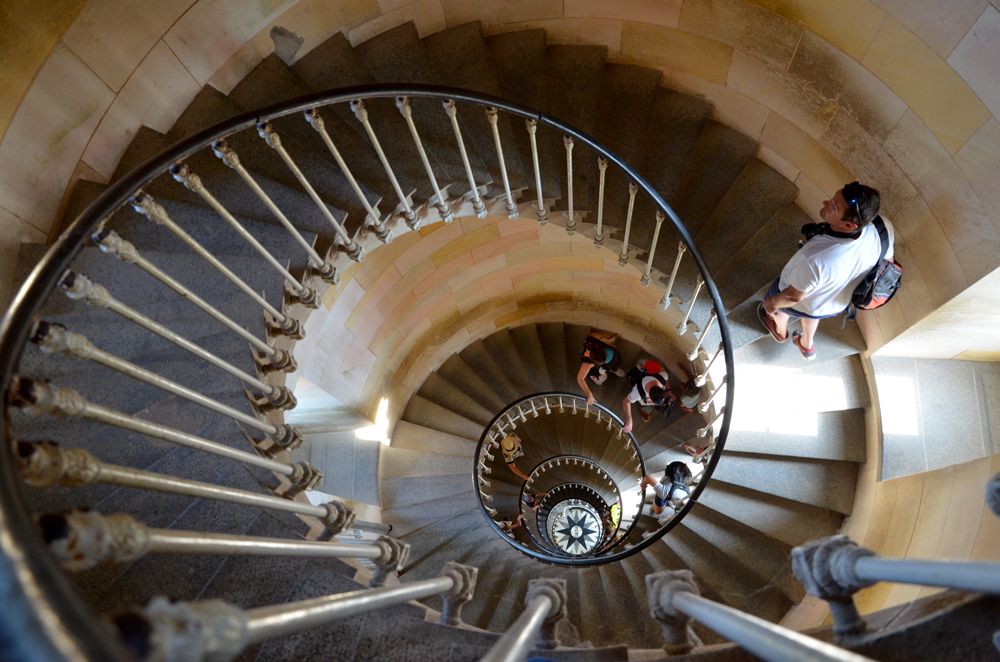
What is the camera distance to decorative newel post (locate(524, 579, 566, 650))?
7.19 feet

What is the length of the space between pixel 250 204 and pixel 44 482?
2.41 m

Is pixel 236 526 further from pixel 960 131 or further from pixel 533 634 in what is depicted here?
pixel 960 131

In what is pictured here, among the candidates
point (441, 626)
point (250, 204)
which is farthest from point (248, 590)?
point (250, 204)

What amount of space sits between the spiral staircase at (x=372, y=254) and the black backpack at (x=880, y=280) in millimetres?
836

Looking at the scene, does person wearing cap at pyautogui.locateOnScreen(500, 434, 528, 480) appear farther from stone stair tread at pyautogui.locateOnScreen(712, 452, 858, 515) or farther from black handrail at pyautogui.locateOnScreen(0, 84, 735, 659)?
black handrail at pyautogui.locateOnScreen(0, 84, 735, 659)

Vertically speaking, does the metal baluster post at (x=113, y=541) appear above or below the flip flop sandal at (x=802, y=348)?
below

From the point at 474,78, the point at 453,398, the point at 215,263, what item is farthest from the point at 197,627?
the point at 453,398

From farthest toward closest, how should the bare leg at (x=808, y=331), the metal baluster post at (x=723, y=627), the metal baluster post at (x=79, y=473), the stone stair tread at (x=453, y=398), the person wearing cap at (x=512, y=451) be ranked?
the person wearing cap at (x=512, y=451) < the stone stair tread at (x=453, y=398) < the bare leg at (x=808, y=331) < the metal baluster post at (x=79, y=473) < the metal baluster post at (x=723, y=627)

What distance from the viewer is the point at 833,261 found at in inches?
133

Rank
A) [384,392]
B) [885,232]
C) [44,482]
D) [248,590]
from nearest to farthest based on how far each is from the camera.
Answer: [44,482] → [248,590] → [885,232] → [384,392]

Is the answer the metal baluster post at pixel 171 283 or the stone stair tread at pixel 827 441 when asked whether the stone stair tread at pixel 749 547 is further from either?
the metal baluster post at pixel 171 283

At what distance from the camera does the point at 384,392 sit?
693 centimetres

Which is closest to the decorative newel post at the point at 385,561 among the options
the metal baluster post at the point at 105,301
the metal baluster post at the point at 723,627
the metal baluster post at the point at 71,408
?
the metal baluster post at the point at 71,408

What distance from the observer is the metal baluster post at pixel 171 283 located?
76.7 inches
